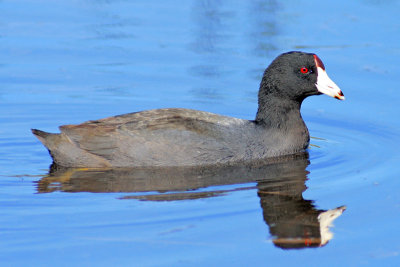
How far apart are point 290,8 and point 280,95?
499 centimetres

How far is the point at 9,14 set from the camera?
539 inches

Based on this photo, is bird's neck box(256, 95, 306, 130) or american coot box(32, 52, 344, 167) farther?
bird's neck box(256, 95, 306, 130)

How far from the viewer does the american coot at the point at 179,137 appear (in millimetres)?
8461

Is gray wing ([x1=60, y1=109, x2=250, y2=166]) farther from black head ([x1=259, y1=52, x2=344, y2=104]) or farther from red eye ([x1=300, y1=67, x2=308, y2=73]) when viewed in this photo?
red eye ([x1=300, y1=67, x2=308, y2=73])

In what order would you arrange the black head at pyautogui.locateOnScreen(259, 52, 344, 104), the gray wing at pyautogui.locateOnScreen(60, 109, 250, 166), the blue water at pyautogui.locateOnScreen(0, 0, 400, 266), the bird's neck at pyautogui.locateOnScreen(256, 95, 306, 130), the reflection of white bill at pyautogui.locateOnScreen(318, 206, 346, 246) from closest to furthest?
the blue water at pyautogui.locateOnScreen(0, 0, 400, 266), the reflection of white bill at pyautogui.locateOnScreen(318, 206, 346, 246), the gray wing at pyautogui.locateOnScreen(60, 109, 250, 166), the black head at pyautogui.locateOnScreen(259, 52, 344, 104), the bird's neck at pyautogui.locateOnScreen(256, 95, 306, 130)

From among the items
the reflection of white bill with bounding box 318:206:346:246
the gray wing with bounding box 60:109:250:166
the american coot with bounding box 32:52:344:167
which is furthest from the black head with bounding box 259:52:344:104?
the reflection of white bill with bounding box 318:206:346:246

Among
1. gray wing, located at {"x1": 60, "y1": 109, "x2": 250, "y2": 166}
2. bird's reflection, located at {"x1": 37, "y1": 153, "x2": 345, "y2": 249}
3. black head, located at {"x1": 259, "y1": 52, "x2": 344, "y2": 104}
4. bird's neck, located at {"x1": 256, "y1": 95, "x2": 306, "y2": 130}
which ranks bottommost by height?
bird's reflection, located at {"x1": 37, "y1": 153, "x2": 345, "y2": 249}

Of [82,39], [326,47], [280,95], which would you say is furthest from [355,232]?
[82,39]

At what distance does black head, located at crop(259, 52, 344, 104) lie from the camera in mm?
8977

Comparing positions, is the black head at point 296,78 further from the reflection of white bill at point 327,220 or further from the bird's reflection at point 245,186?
the reflection of white bill at point 327,220

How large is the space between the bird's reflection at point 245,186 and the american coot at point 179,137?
11cm

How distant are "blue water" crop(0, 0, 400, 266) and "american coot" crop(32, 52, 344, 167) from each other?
31 cm

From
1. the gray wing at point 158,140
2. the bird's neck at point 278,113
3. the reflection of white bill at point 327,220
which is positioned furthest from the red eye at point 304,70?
the reflection of white bill at point 327,220

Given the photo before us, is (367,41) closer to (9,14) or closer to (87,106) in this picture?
(87,106)
